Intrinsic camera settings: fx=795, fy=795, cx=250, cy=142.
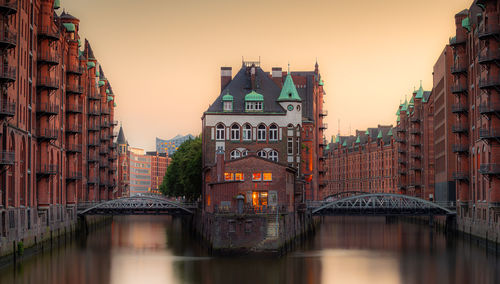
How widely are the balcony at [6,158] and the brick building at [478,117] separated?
1651 inches

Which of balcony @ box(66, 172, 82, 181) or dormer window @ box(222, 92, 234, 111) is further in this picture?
dormer window @ box(222, 92, 234, 111)

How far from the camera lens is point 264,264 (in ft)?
198

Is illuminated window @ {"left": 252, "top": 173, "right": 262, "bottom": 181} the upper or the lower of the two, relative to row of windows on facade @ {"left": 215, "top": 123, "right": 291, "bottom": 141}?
lower

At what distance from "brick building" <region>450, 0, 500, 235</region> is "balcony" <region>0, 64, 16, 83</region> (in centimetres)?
4182

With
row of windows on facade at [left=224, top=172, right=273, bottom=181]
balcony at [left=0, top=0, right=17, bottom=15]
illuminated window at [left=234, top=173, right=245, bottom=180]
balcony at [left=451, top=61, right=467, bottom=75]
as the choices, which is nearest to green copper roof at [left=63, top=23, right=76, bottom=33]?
row of windows on facade at [left=224, top=172, right=273, bottom=181]

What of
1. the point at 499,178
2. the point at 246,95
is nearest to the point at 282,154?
the point at 246,95

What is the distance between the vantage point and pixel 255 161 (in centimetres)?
7106

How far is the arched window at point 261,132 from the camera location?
93.0 meters

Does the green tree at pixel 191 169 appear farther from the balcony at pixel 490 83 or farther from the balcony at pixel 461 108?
the balcony at pixel 490 83

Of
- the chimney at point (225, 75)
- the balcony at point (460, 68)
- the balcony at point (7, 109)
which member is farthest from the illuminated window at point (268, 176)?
the chimney at point (225, 75)

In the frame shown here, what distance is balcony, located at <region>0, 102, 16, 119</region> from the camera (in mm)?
55125

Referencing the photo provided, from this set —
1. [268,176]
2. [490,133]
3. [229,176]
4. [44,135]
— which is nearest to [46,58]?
[44,135]

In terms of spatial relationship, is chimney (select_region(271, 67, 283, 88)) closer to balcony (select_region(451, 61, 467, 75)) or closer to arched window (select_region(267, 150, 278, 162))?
arched window (select_region(267, 150, 278, 162))

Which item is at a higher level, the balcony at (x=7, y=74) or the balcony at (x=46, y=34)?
the balcony at (x=46, y=34)
